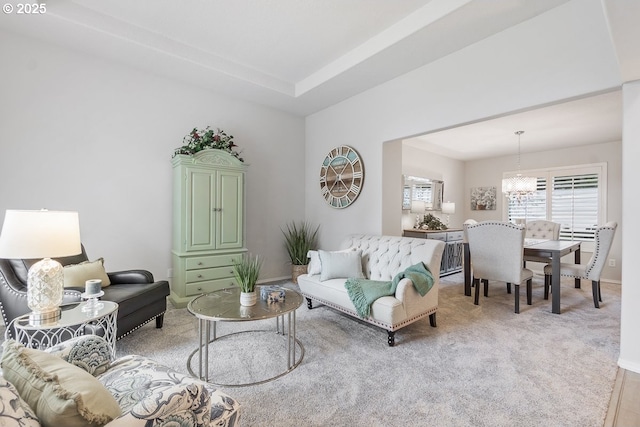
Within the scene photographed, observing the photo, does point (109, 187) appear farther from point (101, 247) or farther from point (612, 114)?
point (612, 114)

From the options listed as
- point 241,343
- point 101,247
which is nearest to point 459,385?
point 241,343

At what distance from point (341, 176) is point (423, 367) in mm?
2871

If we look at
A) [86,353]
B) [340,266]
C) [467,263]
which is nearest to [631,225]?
[467,263]

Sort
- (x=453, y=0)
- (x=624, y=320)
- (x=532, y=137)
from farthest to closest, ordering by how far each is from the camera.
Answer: (x=532, y=137), (x=453, y=0), (x=624, y=320)

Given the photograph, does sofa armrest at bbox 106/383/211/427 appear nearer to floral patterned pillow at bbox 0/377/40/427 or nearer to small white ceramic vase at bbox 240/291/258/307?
floral patterned pillow at bbox 0/377/40/427

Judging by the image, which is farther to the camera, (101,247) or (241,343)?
(101,247)

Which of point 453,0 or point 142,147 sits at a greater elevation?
point 453,0

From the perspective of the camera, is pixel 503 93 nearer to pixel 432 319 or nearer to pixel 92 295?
pixel 432 319

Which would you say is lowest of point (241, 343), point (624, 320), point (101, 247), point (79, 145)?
point (241, 343)

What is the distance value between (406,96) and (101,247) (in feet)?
13.1

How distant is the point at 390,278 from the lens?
3146 millimetres

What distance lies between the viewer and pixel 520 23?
268 centimetres

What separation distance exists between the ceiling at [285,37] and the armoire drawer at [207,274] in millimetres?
2410

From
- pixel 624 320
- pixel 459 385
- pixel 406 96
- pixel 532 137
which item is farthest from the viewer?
pixel 532 137
